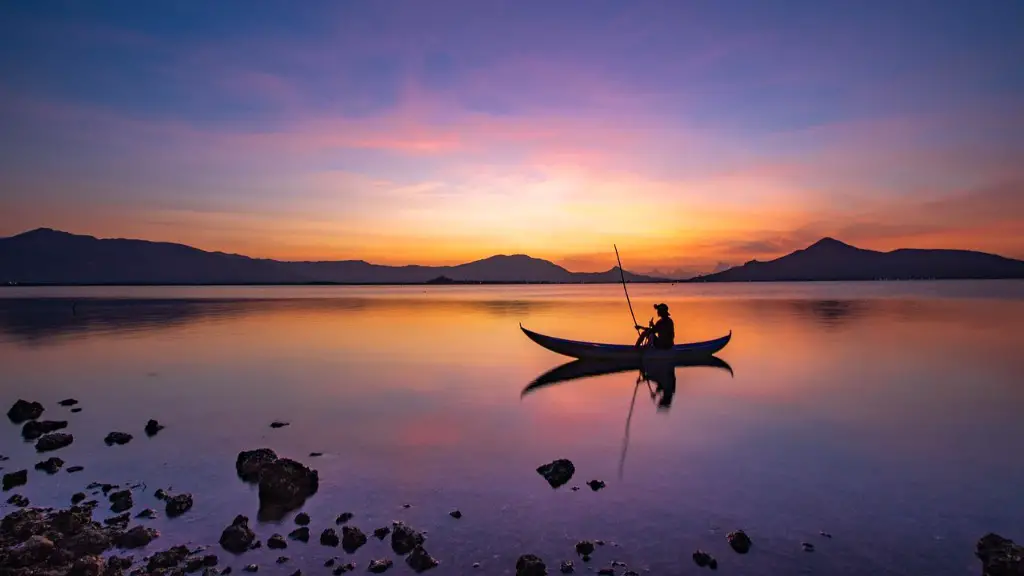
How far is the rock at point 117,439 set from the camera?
45.1 feet

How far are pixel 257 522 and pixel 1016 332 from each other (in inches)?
1879

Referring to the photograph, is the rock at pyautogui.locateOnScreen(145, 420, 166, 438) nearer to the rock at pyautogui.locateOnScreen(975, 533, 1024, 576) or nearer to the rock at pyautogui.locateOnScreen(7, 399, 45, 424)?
the rock at pyautogui.locateOnScreen(7, 399, 45, 424)

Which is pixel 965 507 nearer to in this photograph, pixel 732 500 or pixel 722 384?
pixel 732 500

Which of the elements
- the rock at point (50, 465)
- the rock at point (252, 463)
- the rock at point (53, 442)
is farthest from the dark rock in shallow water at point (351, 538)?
the rock at point (53, 442)

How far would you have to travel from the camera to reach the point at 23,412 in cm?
1620

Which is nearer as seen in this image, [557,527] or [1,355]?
[557,527]

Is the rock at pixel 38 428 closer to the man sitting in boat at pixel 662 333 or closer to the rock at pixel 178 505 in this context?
the rock at pixel 178 505

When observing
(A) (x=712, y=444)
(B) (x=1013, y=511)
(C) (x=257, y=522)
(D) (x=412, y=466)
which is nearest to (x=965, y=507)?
(B) (x=1013, y=511)

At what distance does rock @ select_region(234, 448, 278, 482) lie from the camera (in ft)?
36.9

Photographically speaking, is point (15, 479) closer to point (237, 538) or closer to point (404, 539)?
point (237, 538)

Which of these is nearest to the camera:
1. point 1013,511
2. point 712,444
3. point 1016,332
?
point 1013,511

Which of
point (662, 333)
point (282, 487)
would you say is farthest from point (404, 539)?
point (662, 333)

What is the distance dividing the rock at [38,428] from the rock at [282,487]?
7.96 metres

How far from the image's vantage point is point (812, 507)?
994 centimetres
